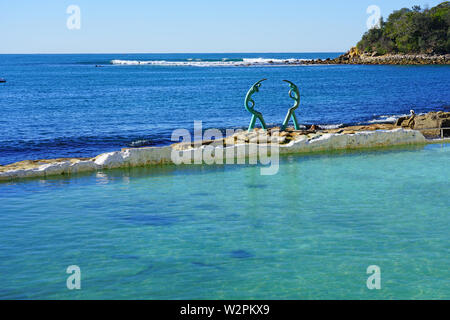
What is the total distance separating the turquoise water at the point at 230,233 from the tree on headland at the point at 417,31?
339 ft

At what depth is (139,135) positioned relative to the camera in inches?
1217

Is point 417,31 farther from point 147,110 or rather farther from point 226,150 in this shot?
point 226,150

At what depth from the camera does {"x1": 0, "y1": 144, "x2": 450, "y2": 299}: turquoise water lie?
8391 mm

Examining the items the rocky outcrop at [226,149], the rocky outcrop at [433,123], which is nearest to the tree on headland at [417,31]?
the rocky outcrop at [433,123]

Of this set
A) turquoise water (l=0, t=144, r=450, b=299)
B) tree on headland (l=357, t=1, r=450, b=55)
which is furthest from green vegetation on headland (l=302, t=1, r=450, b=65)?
turquoise water (l=0, t=144, r=450, b=299)

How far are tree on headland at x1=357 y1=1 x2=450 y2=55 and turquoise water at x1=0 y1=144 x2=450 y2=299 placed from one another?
10348 cm

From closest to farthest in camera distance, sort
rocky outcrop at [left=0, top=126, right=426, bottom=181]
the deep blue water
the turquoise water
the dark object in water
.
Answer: the turquoise water → the dark object in water → rocky outcrop at [left=0, top=126, right=426, bottom=181] → the deep blue water

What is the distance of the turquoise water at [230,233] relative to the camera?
8.39m

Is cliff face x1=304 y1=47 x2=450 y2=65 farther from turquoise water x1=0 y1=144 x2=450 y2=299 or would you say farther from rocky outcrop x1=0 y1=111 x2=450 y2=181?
turquoise water x1=0 y1=144 x2=450 y2=299

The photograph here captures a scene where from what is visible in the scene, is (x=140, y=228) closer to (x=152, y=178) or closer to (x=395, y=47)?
(x=152, y=178)

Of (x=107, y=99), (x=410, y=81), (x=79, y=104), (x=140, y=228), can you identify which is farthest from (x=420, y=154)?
(x=410, y=81)

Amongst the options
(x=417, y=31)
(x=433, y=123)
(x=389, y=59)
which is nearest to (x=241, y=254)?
(x=433, y=123)

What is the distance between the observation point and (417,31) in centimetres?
11150

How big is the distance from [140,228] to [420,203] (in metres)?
6.30
